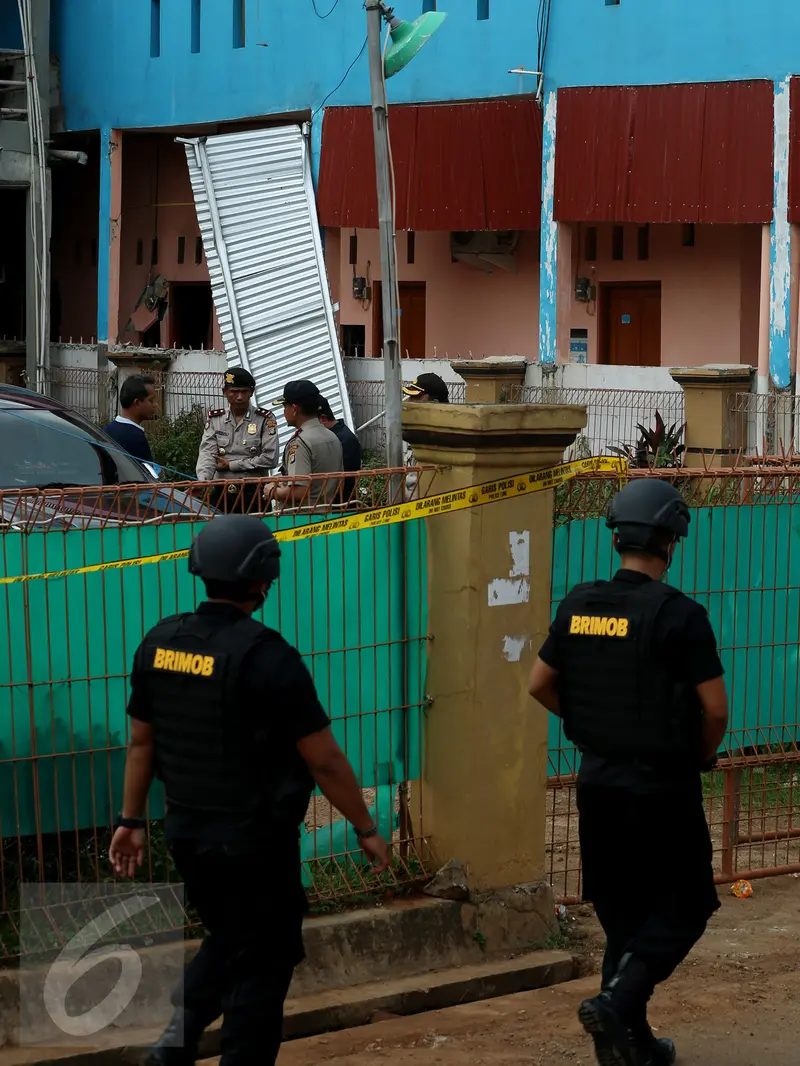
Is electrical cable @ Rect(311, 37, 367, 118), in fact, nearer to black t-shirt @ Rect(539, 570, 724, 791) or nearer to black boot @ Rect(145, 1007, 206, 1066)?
black t-shirt @ Rect(539, 570, 724, 791)

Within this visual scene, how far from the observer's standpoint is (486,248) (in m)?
23.6

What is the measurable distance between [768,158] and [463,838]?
14017 mm

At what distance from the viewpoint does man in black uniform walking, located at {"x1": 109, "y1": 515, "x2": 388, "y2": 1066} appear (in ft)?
13.4

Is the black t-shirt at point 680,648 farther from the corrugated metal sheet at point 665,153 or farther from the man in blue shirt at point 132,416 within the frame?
the corrugated metal sheet at point 665,153

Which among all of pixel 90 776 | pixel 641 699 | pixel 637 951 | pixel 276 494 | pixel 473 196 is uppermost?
pixel 473 196

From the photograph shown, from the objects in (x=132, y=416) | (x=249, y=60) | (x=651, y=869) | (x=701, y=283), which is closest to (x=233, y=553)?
(x=651, y=869)

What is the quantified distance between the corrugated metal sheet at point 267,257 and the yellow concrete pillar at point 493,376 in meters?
2.09

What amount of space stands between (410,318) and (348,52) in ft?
15.8

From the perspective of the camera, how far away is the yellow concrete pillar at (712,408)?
59.4ft

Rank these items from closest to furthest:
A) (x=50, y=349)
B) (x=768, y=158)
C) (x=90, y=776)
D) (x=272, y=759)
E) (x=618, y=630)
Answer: (x=272, y=759)
(x=618, y=630)
(x=90, y=776)
(x=768, y=158)
(x=50, y=349)

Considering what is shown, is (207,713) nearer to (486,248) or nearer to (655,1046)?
(655,1046)

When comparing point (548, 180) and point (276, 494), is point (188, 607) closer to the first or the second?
point (276, 494)

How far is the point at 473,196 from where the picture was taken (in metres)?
21.3

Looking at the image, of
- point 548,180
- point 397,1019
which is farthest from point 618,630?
point 548,180
